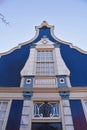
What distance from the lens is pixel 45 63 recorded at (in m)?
10.2

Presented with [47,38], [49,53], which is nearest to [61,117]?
[49,53]

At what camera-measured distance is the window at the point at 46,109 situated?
7.58 metres

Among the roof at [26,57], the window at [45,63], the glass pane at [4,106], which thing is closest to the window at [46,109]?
the glass pane at [4,106]

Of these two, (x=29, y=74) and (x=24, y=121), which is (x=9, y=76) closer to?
(x=29, y=74)

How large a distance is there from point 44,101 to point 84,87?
6.84ft

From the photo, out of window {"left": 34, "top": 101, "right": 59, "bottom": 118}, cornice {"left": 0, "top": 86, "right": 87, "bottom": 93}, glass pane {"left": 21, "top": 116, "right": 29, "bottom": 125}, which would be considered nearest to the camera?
glass pane {"left": 21, "top": 116, "right": 29, "bottom": 125}

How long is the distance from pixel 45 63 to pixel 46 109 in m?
3.19

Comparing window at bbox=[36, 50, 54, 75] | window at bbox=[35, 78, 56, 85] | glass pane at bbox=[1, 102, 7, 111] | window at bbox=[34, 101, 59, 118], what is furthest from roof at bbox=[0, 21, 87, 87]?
window at bbox=[34, 101, 59, 118]

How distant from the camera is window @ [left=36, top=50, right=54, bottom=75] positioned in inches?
377

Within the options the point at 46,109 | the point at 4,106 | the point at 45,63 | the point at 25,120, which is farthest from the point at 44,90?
the point at 45,63

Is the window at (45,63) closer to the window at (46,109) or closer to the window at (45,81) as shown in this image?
the window at (45,81)

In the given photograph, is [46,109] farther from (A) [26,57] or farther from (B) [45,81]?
(A) [26,57]

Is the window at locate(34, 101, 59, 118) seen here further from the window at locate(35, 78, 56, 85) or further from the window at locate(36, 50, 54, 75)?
the window at locate(36, 50, 54, 75)

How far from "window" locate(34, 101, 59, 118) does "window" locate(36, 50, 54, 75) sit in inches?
78.1
